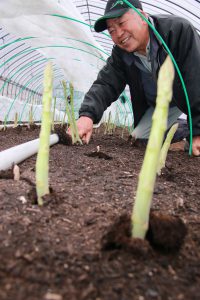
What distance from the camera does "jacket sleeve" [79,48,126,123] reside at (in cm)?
294

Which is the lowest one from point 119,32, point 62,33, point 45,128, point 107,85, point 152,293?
point 152,293

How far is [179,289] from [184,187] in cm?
97

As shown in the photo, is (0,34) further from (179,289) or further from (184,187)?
(179,289)

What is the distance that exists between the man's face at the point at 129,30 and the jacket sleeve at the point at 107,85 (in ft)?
1.99

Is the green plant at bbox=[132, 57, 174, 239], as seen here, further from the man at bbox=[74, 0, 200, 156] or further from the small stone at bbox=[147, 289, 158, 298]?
the man at bbox=[74, 0, 200, 156]

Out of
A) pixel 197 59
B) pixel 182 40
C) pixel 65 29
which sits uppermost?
pixel 65 29

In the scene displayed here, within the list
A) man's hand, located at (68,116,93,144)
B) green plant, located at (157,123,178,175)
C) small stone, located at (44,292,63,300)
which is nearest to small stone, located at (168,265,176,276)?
small stone, located at (44,292,63,300)

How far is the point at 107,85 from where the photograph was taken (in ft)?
10.1

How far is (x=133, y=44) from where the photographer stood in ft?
7.74

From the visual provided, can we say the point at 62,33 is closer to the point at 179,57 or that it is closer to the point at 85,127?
the point at 85,127

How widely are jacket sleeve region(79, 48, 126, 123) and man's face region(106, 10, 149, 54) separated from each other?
0.61 metres

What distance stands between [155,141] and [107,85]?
2492 mm

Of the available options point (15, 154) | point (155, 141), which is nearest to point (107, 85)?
point (15, 154)

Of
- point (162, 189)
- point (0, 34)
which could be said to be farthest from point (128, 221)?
point (0, 34)
